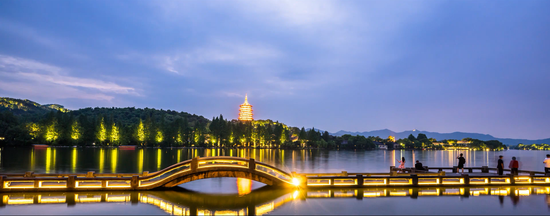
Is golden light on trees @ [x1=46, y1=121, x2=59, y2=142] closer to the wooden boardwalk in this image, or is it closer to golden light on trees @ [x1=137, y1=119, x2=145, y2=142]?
golden light on trees @ [x1=137, y1=119, x2=145, y2=142]

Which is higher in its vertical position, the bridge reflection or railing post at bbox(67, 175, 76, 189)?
railing post at bbox(67, 175, 76, 189)

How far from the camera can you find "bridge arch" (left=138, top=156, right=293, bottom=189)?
56.7 feet

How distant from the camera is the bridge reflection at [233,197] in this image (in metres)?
13.8

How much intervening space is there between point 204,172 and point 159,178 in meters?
2.48

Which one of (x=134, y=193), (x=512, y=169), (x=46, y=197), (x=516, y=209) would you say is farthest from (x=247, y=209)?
(x=512, y=169)

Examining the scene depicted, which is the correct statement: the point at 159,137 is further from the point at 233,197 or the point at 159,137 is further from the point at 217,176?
the point at 233,197

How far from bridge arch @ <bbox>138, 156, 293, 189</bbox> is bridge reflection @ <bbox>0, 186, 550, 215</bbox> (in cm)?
67

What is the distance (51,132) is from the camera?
328 ft

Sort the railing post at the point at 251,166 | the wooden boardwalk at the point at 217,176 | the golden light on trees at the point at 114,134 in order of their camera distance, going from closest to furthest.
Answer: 1. the wooden boardwalk at the point at 217,176
2. the railing post at the point at 251,166
3. the golden light on trees at the point at 114,134

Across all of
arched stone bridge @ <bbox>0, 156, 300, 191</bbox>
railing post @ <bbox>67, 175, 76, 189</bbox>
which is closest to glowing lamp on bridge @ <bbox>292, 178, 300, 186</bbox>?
arched stone bridge @ <bbox>0, 156, 300, 191</bbox>

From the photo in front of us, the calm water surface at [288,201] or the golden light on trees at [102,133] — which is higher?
the golden light on trees at [102,133]

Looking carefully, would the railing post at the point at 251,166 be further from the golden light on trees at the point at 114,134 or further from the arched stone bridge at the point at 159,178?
the golden light on trees at the point at 114,134

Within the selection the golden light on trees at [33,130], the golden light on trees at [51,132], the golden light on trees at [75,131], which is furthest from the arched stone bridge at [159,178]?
the golden light on trees at [33,130]

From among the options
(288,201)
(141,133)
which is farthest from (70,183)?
(141,133)
